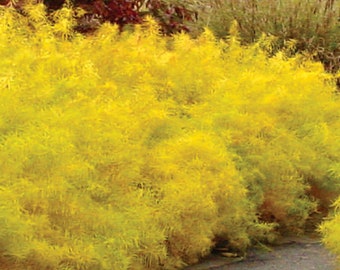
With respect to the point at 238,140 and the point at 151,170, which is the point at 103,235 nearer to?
the point at 151,170

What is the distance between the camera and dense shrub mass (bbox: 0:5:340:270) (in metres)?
4.53

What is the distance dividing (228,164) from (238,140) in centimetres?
49

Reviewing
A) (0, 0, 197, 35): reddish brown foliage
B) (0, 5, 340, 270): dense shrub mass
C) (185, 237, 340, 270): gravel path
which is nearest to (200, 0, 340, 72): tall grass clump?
(0, 0, 197, 35): reddish brown foliage

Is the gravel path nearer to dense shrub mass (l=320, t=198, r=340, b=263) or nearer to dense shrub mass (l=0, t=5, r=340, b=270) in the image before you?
dense shrub mass (l=0, t=5, r=340, b=270)

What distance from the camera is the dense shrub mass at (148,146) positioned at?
4527mm

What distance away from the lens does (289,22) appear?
8953 millimetres

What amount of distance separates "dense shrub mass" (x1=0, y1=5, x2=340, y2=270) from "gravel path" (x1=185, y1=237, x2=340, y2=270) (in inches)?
3.6

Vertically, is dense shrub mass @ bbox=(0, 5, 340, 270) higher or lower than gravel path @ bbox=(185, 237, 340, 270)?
higher

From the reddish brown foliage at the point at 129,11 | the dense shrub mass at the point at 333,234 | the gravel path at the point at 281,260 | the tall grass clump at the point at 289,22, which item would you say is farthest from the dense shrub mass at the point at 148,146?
the tall grass clump at the point at 289,22

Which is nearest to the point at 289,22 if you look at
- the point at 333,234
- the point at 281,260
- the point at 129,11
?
the point at 129,11

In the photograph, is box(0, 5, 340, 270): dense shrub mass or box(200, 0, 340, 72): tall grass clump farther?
box(200, 0, 340, 72): tall grass clump

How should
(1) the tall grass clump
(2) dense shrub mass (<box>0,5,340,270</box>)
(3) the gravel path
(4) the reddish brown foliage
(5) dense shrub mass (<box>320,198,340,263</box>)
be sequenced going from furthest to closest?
(1) the tall grass clump
(4) the reddish brown foliage
(3) the gravel path
(5) dense shrub mass (<box>320,198,340,263</box>)
(2) dense shrub mass (<box>0,5,340,270</box>)

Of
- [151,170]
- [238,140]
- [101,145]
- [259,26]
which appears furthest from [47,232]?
[259,26]

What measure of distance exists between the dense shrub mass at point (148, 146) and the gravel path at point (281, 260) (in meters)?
0.09
